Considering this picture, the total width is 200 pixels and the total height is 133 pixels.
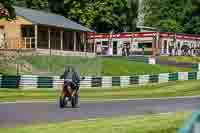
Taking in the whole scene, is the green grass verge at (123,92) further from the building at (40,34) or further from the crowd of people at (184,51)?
the crowd of people at (184,51)

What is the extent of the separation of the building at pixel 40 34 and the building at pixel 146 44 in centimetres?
585

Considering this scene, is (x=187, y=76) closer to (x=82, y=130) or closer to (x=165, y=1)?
(x=82, y=130)

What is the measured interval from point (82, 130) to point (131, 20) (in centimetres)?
7214

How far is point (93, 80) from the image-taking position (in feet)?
124

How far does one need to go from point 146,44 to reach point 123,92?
1314 inches

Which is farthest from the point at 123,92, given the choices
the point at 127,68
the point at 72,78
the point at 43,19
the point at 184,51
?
→ the point at 184,51

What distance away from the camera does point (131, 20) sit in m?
83.0

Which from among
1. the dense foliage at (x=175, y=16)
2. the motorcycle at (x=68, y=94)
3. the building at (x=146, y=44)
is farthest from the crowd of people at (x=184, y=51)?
the motorcycle at (x=68, y=94)

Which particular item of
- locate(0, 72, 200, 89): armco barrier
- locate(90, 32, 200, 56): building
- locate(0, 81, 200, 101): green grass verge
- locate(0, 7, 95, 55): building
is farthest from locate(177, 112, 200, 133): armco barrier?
locate(90, 32, 200, 56): building

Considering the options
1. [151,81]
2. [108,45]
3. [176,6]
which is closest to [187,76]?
[151,81]

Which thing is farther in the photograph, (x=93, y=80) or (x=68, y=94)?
(x=93, y=80)

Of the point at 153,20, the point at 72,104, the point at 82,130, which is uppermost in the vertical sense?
the point at 82,130

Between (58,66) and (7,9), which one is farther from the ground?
(7,9)

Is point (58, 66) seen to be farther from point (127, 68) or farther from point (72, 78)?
point (72, 78)
